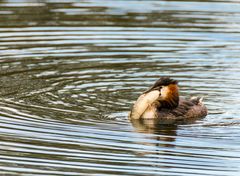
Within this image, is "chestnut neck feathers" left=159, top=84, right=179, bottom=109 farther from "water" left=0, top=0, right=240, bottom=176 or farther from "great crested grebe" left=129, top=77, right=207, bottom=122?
"water" left=0, top=0, right=240, bottom=176

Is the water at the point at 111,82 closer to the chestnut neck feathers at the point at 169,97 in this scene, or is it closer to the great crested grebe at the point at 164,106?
the great crested grebe at the point at 164,106

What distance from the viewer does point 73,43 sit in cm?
1984

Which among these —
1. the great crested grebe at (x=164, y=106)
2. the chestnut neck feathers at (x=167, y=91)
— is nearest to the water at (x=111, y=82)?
the great crested grebe at (x=164, y=106)

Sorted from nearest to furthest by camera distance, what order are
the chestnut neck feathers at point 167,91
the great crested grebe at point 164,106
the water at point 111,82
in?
1. the water at point 111,82
2. the great crested grebe at point 164,106
3. the chestnut neck feathers at point 167,91

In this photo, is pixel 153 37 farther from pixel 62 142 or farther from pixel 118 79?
pixel 62 142

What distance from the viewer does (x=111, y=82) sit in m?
16.9

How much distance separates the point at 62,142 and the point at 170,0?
1198cm

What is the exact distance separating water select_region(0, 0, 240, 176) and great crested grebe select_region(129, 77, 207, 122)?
282mm

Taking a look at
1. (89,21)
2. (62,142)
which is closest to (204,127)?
(62,142)

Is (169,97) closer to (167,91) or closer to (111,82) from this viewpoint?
(167,91)

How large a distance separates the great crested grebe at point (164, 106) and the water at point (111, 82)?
282mm

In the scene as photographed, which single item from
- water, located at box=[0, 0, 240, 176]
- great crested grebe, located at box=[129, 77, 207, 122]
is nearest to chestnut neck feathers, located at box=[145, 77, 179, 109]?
great crested grebe, located at box=[129, 77, 207, 122]

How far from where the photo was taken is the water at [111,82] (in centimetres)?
A: 1216

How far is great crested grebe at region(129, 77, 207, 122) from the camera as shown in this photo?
1478cm
